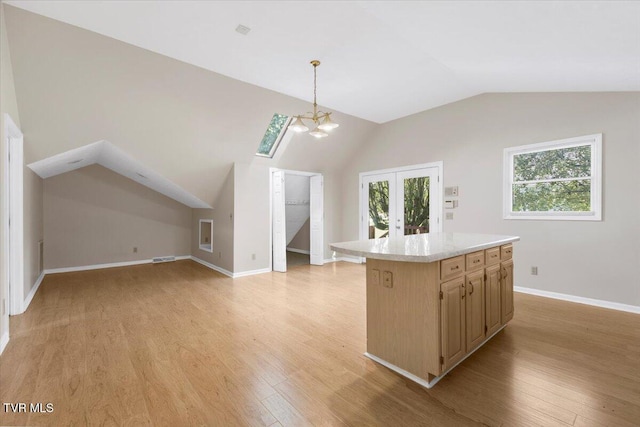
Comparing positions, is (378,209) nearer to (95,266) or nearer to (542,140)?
(542,140)

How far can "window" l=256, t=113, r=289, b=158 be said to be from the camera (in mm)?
5363

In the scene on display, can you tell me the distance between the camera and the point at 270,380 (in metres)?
2.07

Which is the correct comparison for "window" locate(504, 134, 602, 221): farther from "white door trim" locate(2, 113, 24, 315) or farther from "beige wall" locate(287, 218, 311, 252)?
"white door trim" locate(2, 113, 24, 315)

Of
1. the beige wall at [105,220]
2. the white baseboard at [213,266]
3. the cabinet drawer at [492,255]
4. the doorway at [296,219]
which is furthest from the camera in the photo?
the doorway at [296,219]

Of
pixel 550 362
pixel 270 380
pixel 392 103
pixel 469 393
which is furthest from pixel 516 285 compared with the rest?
pixel 270 380

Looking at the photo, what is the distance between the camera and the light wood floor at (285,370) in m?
1.71

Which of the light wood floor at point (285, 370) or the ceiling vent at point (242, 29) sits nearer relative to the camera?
the light wood floor at point (285, 370)

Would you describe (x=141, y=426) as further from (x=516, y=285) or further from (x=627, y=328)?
(x=516, y=285)

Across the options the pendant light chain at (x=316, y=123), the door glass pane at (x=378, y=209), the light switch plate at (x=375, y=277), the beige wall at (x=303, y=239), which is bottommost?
the beige wall at (x=303, y=239)

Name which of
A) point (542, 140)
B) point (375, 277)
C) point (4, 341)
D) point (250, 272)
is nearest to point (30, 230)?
point (4, 341)

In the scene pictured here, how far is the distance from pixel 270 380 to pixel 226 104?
12.4 feet

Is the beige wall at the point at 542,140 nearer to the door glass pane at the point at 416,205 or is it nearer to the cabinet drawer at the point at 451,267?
the door glass pane at the point at 416,205

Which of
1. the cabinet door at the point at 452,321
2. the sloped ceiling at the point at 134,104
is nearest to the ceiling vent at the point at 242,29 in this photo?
the sloped ceiling at the point at 134,104

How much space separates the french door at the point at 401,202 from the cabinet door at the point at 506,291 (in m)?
2.36
